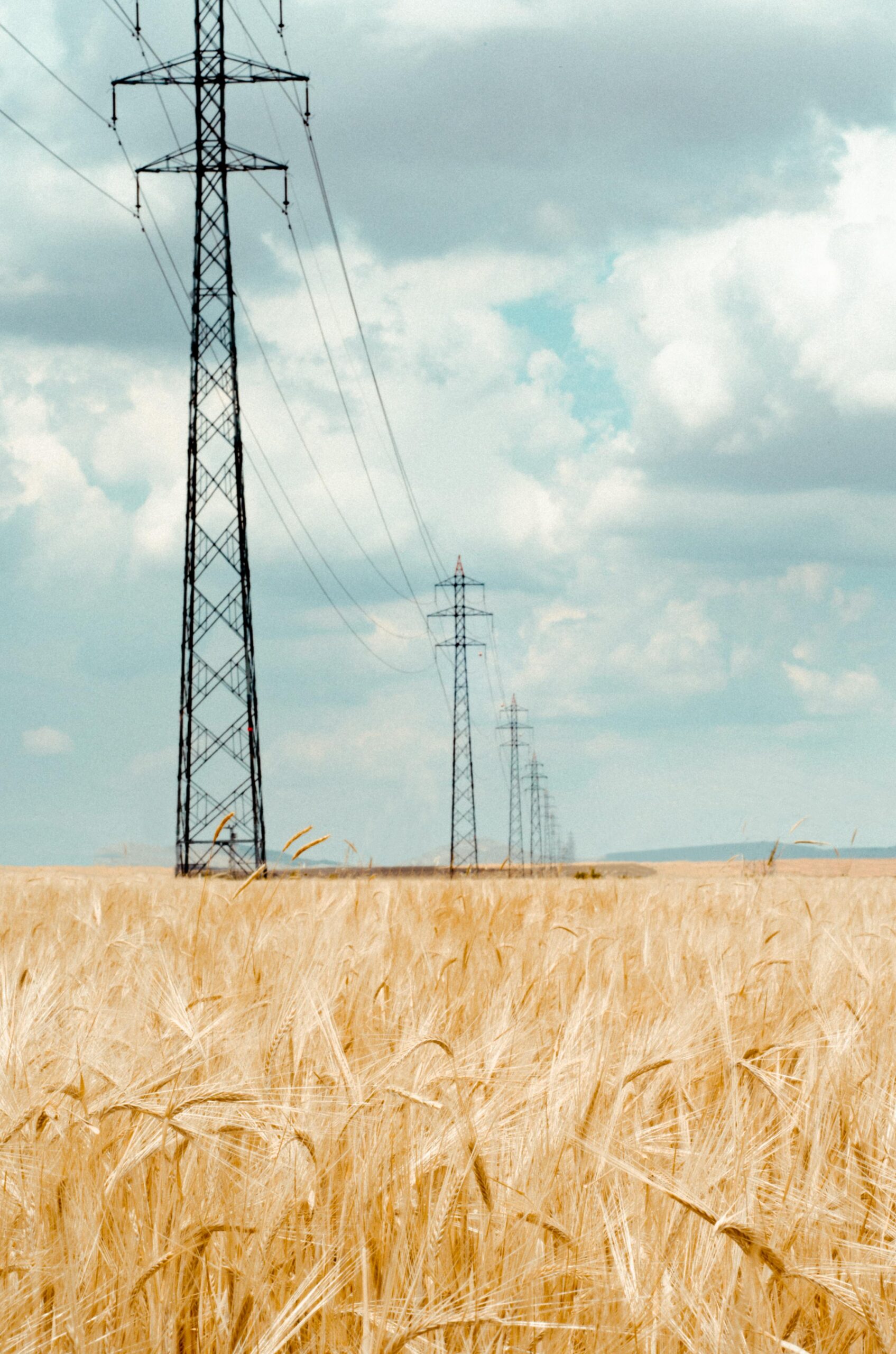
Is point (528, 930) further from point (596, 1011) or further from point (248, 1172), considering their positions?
point (248, 1172)

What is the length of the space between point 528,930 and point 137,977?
91.8 inches

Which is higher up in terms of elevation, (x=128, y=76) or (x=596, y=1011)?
(x=128, y=76)

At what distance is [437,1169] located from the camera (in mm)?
1775

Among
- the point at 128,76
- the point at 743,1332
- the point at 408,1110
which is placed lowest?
the point at 743,1332

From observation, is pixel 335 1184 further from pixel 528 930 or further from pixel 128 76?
pixel 128 76

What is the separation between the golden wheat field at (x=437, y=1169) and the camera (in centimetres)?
144

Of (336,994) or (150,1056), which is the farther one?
(336,994)

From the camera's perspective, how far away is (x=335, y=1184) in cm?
178

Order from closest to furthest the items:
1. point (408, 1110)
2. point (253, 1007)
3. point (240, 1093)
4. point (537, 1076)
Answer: point (240, 1093) < point (408, 1110) < point (537, 1076) < point (253, 1007)

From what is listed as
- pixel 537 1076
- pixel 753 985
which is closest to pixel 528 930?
pixel 753 985

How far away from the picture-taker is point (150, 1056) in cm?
237

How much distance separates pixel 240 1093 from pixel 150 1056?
2.26ft

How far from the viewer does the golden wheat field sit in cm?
144

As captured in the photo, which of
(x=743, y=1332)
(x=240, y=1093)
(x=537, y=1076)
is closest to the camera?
(x=743, y=1332)
